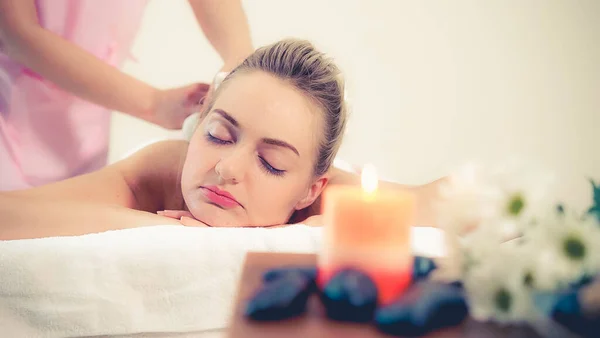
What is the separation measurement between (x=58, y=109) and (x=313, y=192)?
0.73 meters

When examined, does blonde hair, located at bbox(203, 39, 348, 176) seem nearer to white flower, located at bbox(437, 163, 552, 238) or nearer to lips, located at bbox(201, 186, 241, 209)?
lips, located at bbox(201, 186, 241, 209)

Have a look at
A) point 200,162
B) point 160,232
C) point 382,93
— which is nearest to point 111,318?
point 160,232

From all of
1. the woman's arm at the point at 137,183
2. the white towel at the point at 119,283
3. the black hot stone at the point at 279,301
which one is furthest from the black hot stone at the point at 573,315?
the woman's arm at the point at 137,183

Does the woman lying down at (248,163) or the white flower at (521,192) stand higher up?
the white flower at (521,192)

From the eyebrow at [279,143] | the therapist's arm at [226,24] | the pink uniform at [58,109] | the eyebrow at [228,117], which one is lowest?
the pink uniform at [58,109]

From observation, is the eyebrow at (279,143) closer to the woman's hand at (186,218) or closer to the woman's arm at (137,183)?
the woman's hand at (186,218)

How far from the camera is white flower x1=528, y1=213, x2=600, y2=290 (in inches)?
11.3

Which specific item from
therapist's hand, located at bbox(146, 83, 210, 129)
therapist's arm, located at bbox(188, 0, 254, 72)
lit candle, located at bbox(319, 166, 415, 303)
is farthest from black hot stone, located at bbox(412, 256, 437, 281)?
therapist's arm, located at bbox(188, 0, 254, 72)

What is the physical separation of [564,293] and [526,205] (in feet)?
0.17

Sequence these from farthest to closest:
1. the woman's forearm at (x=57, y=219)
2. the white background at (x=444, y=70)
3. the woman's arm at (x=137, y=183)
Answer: the white background at (x=444, y=70) < the woman's arm at (x=137, y=183) < the woman's forearm at (x=57, y=219)

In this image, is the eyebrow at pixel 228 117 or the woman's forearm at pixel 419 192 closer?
the eyebrow at pixel 228 117

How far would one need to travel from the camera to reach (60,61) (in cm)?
120

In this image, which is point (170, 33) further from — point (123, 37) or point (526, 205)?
point (526, 205)

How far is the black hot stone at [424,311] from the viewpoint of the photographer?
305mm
